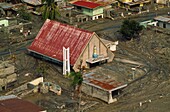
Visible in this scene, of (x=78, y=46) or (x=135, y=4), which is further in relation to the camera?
(x=135, y=4)

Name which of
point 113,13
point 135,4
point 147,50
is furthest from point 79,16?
point 147,50

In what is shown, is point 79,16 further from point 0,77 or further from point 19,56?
point 0,77

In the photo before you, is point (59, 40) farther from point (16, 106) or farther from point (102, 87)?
point (16, 106)

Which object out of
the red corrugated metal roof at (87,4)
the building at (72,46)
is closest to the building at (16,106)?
the building at (72,46)

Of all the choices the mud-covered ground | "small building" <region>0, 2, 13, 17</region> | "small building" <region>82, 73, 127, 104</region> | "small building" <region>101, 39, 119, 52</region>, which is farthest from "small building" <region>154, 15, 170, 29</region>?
"small building" <region>0, 2, 13, 17</region>

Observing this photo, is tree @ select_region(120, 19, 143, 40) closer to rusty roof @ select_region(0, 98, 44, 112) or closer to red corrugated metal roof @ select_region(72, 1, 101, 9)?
red corrugated metal roof @ select_region(72, 1, 101, 9)

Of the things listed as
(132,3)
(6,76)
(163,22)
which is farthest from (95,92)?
(132,3)
